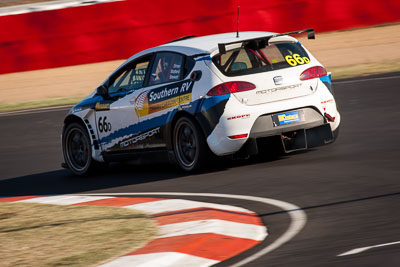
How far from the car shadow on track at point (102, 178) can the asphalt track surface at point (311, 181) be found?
0.01m

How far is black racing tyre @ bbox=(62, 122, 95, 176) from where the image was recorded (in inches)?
444

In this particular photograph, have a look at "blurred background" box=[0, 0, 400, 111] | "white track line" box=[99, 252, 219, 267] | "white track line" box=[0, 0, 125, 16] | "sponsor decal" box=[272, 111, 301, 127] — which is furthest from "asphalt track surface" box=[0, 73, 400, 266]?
"white track line" box=[0, 0, 125, 16]

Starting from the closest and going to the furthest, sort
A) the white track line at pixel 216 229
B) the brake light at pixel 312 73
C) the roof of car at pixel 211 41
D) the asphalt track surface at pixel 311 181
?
the asphalt track surface at pixel 311 181, the white track line at pixel 216 229, the brake light at pixel 312 73, the roof of car at pixel 211 41

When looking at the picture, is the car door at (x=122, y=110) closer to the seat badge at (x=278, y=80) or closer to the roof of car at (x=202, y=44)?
the roof of car at (x=202, y=44)

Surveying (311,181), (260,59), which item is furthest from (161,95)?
(311,181)

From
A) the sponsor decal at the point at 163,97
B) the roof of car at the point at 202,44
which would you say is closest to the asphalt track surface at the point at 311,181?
the sponsor decal at the point at 163,97

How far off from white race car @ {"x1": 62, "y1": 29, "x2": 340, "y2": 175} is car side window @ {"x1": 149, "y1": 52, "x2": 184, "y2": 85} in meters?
0.01

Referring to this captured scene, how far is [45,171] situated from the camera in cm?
1152

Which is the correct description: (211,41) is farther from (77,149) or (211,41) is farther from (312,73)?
(77,149)

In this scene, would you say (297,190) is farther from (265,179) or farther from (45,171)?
(45,171)

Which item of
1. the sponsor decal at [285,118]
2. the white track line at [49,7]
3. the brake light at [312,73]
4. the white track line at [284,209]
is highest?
the white track line at [49,7]

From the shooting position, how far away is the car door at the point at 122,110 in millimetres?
10578

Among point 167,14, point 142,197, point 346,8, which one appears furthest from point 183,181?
point 346,8

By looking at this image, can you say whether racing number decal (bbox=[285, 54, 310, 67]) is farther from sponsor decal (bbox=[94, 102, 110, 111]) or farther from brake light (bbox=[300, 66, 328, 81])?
sponsor decal (bbox=[94, 102, 110, 111])
